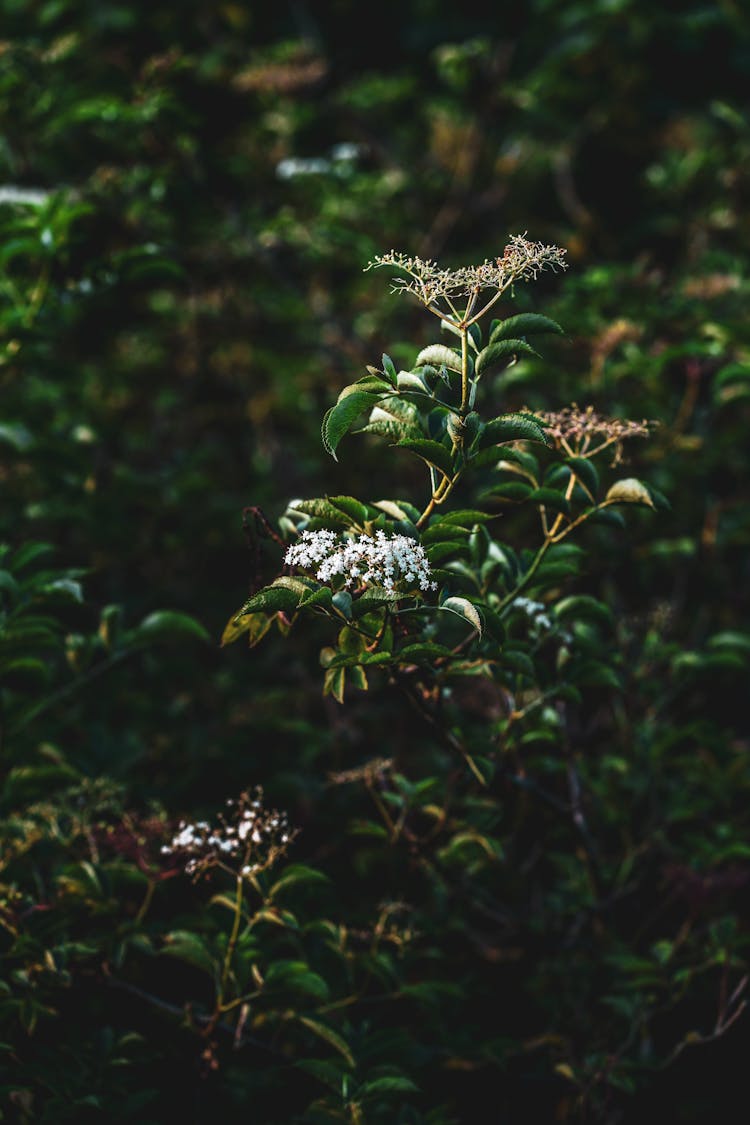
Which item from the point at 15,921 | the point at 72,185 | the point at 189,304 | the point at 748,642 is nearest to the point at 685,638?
the point at 748,642

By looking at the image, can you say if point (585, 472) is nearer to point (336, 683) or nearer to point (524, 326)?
point (524, 326)

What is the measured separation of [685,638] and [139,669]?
2184 mm

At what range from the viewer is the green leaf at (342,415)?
1698 millimetres

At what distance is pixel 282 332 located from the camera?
5227mm

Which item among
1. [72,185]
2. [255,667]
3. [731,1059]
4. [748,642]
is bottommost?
[731,1059]

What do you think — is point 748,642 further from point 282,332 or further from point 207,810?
point 282,332

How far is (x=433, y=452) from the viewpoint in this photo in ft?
5.44

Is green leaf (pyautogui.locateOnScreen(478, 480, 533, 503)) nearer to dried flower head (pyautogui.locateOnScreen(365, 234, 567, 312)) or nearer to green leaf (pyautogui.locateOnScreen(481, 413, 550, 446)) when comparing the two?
green leaf (pyautogui.locateOnScreen(481, 413, 550, 446))

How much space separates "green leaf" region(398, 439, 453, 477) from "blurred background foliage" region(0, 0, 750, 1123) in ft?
1.56

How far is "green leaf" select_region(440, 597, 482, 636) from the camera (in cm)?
164

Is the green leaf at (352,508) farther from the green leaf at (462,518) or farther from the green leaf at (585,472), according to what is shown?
the green leaf at (585,472)

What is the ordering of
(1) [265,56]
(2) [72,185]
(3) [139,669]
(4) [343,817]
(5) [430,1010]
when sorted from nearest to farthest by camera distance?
(5) [430,1010] → (4) [343,817] → (3) [139,669] → (2) [72,185] → (1) [265,56]

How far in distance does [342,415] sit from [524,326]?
1.20 ft

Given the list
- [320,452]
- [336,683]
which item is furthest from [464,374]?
[320,452]
